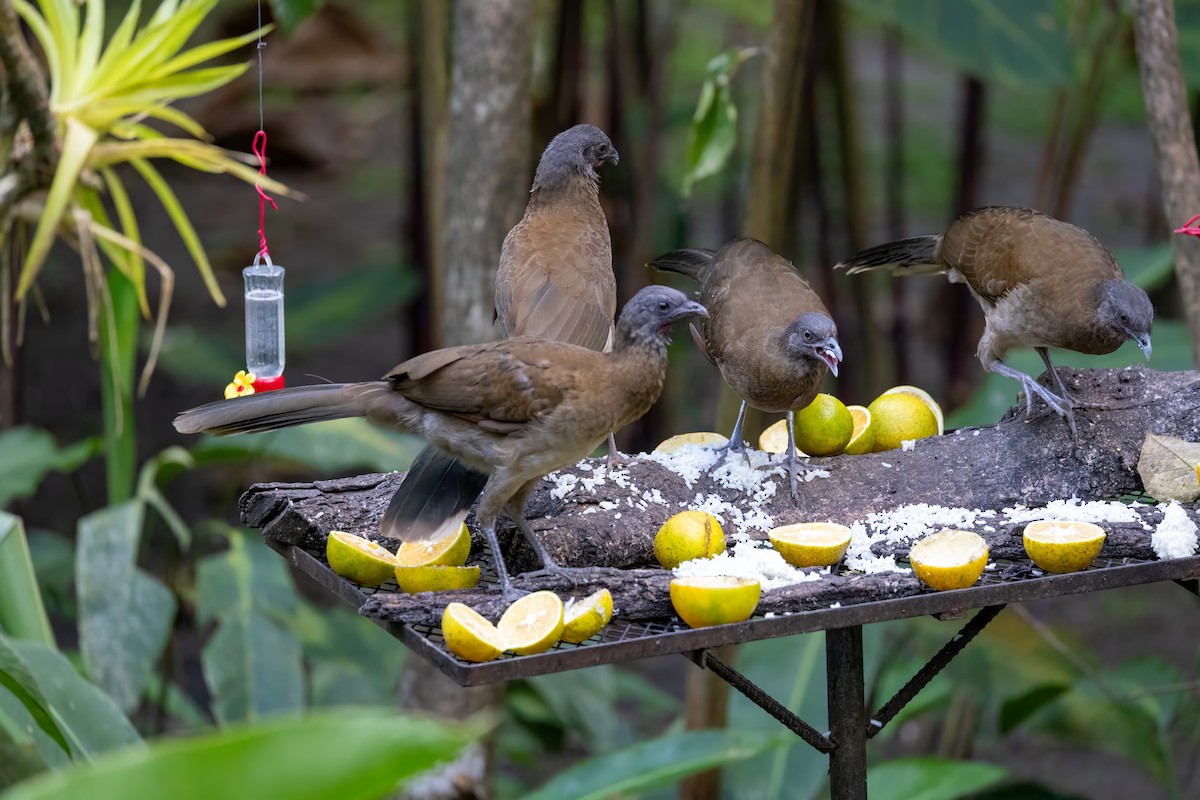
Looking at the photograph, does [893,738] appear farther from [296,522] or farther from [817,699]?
[296,522]

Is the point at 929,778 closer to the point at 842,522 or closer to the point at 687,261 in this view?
the point at 842,522

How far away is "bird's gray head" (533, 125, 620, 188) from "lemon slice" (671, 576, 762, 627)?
1407 millimetres

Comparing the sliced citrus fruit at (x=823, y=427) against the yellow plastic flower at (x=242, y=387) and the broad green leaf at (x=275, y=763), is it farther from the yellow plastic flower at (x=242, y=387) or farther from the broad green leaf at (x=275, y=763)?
the broad green leaf at (x=275, y=763)

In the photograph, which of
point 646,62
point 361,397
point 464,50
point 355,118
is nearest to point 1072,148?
point 646,62

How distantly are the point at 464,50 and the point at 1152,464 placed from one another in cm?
216

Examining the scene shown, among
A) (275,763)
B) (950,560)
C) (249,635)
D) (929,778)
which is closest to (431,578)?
(950,560)

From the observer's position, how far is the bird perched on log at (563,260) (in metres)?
3.05

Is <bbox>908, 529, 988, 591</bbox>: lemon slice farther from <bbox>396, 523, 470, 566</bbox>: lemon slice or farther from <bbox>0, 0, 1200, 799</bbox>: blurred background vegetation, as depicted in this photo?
<bbox>0, 0, 1200, 799</bbox>: blurred background vegetation

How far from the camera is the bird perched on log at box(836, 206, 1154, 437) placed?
9.91ft

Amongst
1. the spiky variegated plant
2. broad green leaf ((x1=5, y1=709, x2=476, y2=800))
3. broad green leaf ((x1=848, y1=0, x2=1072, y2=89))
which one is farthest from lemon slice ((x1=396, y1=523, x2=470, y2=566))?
broad green leaf ((x1=848, y1=0, x2=1072, y2=89))

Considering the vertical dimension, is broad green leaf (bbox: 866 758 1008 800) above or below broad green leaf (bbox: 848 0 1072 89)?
below

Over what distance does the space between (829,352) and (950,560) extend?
597 millimetres

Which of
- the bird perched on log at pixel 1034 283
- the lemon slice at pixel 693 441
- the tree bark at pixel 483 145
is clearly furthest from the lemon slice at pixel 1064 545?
the tree bark at pixel 483 145

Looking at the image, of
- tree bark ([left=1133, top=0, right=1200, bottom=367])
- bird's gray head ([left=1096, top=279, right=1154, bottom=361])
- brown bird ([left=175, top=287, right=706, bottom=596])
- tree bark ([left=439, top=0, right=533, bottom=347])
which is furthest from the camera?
tree bark ([left=439, top=0, right=533, bottom=347])
